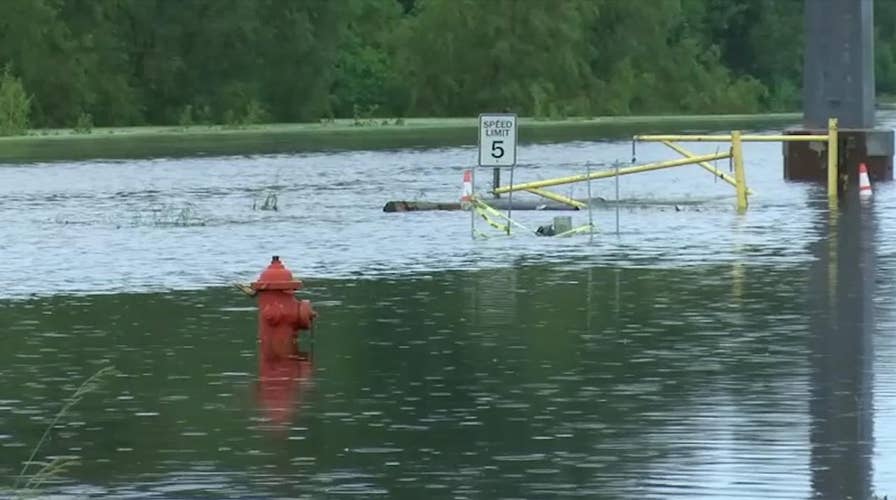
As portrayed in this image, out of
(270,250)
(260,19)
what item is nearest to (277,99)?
(260,19)

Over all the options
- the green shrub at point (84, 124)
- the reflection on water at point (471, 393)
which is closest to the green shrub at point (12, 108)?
the green shrub at point (84, 124)

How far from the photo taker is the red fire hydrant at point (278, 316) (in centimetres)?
1838

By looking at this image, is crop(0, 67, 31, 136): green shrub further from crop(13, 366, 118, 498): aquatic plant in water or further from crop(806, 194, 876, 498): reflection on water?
crop(13, 366, 118, 498): aquatic plant in water

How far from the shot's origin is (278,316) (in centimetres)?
1841

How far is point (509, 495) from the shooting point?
40.0ft

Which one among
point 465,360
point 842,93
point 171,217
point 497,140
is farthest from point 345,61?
point 465,360

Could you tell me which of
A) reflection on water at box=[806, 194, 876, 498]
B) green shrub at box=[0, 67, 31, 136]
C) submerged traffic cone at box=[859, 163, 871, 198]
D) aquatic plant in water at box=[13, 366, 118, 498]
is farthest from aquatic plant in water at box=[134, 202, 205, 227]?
green shrub at box=[0, 67, 31, 136]

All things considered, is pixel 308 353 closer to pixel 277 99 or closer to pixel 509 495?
pixel 509 495

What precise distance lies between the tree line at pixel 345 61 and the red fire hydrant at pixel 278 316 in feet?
230

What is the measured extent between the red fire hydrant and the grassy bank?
44.7 metres

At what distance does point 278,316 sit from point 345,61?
301 feet

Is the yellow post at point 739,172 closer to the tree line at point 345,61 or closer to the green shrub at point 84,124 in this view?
the green shrub at point 84,124

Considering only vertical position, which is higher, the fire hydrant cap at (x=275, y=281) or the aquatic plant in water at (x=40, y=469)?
the fire hydrant cap at (x=275, y=281)

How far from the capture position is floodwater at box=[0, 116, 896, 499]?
1299 centimetres
